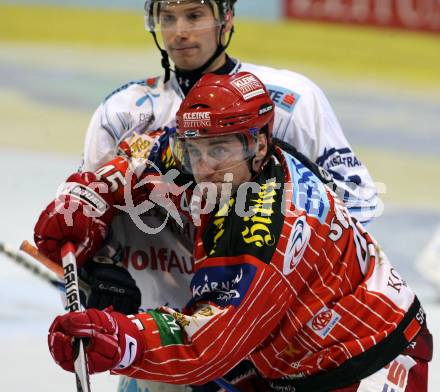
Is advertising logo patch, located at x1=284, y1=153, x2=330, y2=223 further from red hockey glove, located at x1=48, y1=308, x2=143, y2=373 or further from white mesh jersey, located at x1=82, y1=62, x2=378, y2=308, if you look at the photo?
white mesh jersey, located at x1=82, y1=62, x2=378, y2=308

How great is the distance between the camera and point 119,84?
26.9 ft

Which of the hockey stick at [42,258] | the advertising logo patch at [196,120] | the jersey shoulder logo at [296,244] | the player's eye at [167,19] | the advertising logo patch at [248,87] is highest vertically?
the advertising logo patch at [248,87]

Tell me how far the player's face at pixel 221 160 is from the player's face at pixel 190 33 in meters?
0.77

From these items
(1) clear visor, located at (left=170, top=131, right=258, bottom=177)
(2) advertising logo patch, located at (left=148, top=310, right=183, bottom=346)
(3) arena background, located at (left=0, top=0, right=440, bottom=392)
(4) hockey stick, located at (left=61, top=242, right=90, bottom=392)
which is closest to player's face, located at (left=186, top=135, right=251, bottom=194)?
(1) clear visor, located at (left=170, top=131, right=258, bottom=177)

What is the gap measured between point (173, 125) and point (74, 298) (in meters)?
0.75

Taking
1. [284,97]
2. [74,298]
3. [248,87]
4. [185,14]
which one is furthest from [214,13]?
[74,298]

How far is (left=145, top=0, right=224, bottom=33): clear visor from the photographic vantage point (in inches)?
128

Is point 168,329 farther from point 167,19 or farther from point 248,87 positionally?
point 167,19

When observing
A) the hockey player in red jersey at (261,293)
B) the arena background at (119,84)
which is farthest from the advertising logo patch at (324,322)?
the arena background at (119,84)

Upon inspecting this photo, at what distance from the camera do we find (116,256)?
3.19 meters

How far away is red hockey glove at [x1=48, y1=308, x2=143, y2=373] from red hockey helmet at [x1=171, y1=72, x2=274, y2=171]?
1.53 feet

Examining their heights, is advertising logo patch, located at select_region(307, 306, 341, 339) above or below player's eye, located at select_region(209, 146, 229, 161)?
below

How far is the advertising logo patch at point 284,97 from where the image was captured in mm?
3301

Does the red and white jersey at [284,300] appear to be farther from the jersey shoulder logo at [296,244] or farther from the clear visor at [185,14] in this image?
the clear visor at [185,14]
